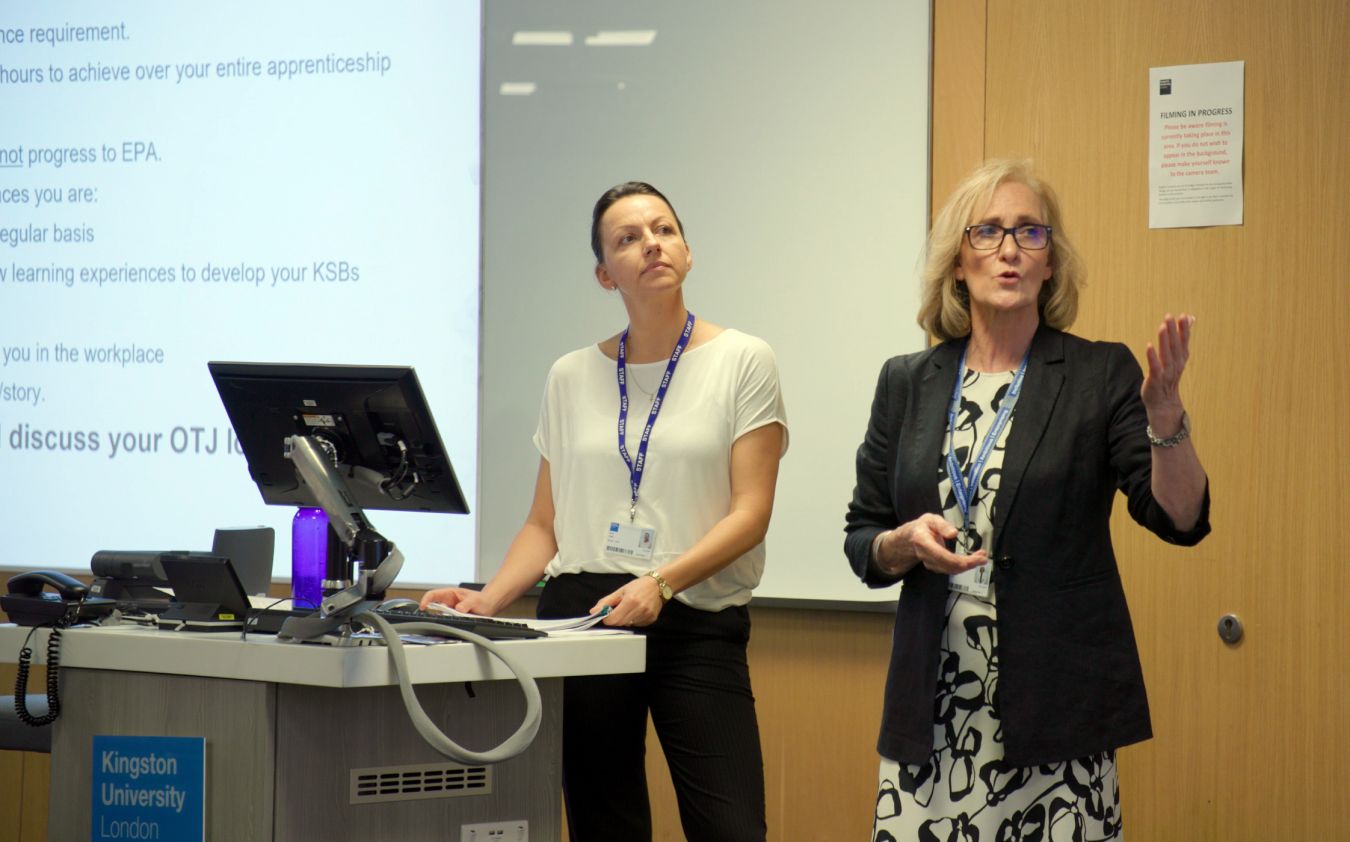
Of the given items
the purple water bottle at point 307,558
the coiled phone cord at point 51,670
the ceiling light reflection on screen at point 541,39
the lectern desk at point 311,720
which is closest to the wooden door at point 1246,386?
the ceiling light reflection on screen at point 541,39

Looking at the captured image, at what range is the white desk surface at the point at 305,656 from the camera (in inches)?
69.1

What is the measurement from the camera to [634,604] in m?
2.20

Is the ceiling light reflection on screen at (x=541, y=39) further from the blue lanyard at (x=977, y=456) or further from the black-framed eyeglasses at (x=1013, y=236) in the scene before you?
the blue lanyard at (x=977, y=456)

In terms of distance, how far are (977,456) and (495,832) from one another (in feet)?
3.17

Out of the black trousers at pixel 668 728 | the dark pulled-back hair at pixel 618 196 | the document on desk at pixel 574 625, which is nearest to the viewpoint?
the document on desk at pixel 574 625

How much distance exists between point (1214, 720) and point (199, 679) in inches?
94.2

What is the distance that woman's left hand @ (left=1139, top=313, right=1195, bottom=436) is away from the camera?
181 centimetres

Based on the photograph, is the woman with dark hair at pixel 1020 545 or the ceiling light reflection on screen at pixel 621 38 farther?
the ceiling light reflection on screen at pixel 621 38

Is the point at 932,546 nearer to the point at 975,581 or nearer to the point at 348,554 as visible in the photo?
the point at 975,581

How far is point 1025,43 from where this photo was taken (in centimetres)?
330

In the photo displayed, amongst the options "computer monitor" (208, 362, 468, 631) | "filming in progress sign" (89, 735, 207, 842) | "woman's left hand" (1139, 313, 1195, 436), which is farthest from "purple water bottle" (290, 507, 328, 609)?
"woman's left hand" (1139, 313, 1195, 436)

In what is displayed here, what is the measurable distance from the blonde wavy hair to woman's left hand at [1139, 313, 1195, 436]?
1.10ft

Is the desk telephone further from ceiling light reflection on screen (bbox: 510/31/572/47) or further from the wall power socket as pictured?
ceiling light reflection on screen (bbox: 510/31/572/47)

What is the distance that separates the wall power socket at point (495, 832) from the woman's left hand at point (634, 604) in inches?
14.6
